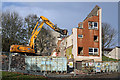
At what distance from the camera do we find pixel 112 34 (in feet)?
152

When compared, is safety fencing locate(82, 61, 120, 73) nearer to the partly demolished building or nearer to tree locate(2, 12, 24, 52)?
the partly demolished building

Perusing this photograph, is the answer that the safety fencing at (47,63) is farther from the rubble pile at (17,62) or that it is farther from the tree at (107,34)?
the tree at (107,34)

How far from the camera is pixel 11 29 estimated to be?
135 ft

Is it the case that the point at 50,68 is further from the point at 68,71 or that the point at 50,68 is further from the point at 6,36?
the point at 6,36

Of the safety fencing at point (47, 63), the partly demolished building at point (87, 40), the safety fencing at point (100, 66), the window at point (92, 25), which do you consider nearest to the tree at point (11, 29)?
the partly demolished building at point (87, 40)

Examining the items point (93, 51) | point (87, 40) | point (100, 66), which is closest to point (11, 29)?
point (87, 40)

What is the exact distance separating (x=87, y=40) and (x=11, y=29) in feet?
58.0

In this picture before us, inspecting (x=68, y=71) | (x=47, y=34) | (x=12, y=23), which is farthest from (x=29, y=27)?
(x=68, y=71)

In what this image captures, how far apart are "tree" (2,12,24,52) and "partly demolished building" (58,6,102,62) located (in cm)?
1281

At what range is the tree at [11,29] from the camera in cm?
4047

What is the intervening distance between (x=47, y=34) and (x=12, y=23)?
14883 millimetres

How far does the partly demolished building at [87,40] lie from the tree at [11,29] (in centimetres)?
1281

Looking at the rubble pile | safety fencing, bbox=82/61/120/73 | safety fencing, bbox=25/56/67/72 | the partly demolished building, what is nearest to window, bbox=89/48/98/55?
the partly demolished building

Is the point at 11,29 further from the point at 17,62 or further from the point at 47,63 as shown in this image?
the point at 47,63
